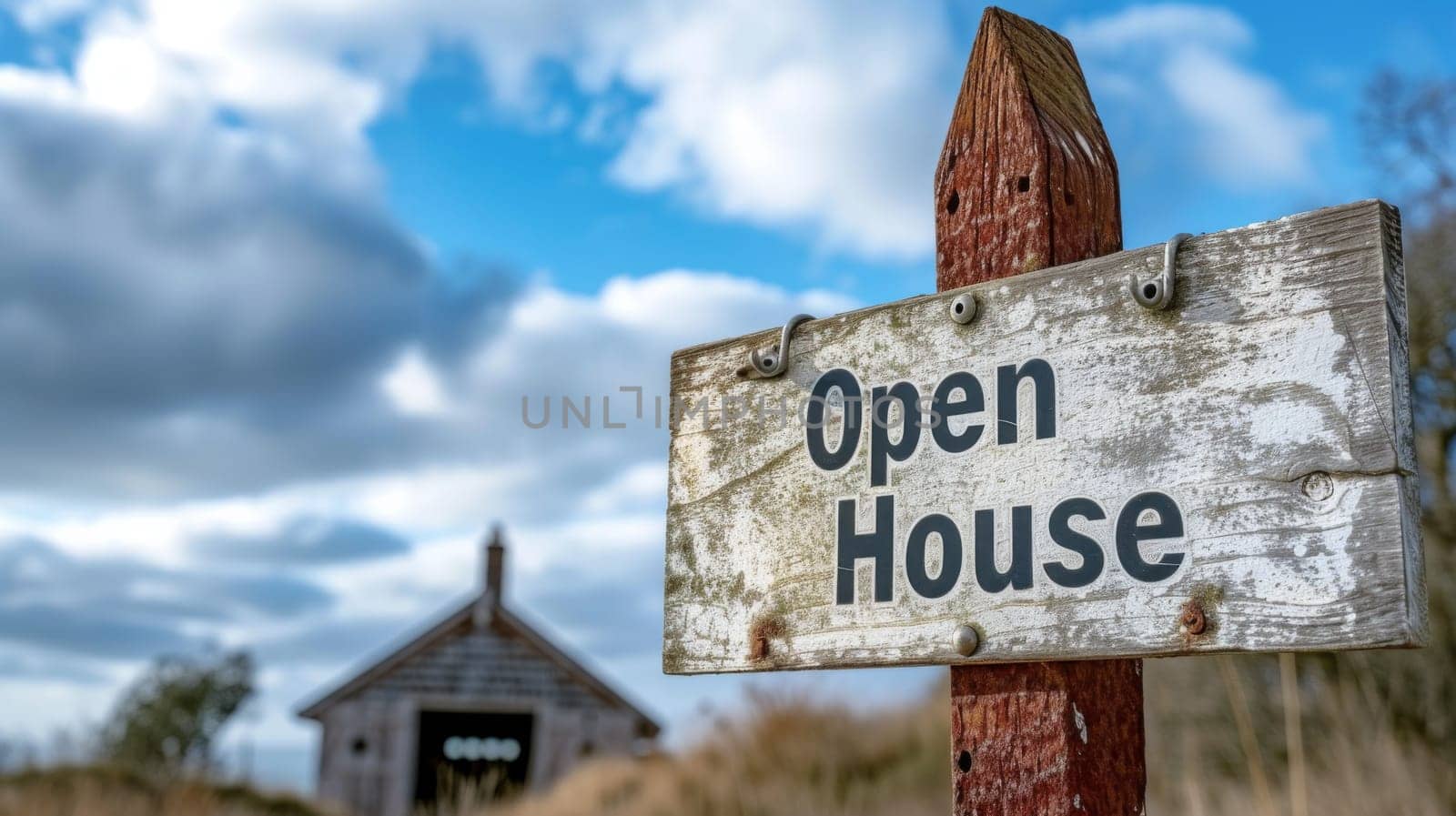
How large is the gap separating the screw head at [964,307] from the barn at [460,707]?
16.3 metres

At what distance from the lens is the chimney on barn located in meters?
18.5

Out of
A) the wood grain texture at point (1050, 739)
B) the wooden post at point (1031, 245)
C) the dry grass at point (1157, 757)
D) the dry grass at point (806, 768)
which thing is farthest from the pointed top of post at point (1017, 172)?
the dry grass at point (806, 768)

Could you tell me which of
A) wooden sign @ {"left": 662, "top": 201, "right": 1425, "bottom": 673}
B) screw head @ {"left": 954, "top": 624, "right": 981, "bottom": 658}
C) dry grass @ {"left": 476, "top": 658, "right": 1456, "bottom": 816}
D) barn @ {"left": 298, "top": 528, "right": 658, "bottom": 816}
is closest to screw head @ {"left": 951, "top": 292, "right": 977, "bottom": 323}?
wooden sign @ {"left": 662, "top": 201, "right": 1425, "bottom": 673}

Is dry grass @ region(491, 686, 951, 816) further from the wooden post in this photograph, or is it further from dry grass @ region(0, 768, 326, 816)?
the wooden post

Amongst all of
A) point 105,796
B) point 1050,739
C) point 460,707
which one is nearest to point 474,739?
point 460,707

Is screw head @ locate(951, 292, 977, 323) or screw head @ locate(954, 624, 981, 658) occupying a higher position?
screw head @ locate(951, 292, 977, 323)

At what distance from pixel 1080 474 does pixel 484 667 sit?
58.0 feet

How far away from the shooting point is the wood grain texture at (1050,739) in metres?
1.75

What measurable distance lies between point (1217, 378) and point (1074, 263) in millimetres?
286

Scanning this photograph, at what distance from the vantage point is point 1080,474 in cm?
173

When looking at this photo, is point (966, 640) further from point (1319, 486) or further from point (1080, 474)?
point (1319, 486)

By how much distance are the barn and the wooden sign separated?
52.8 feet

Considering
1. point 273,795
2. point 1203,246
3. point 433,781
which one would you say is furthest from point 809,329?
point 433,781

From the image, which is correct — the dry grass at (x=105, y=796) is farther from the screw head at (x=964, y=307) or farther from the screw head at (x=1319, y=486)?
the screw head at (x=1319, y=486)
